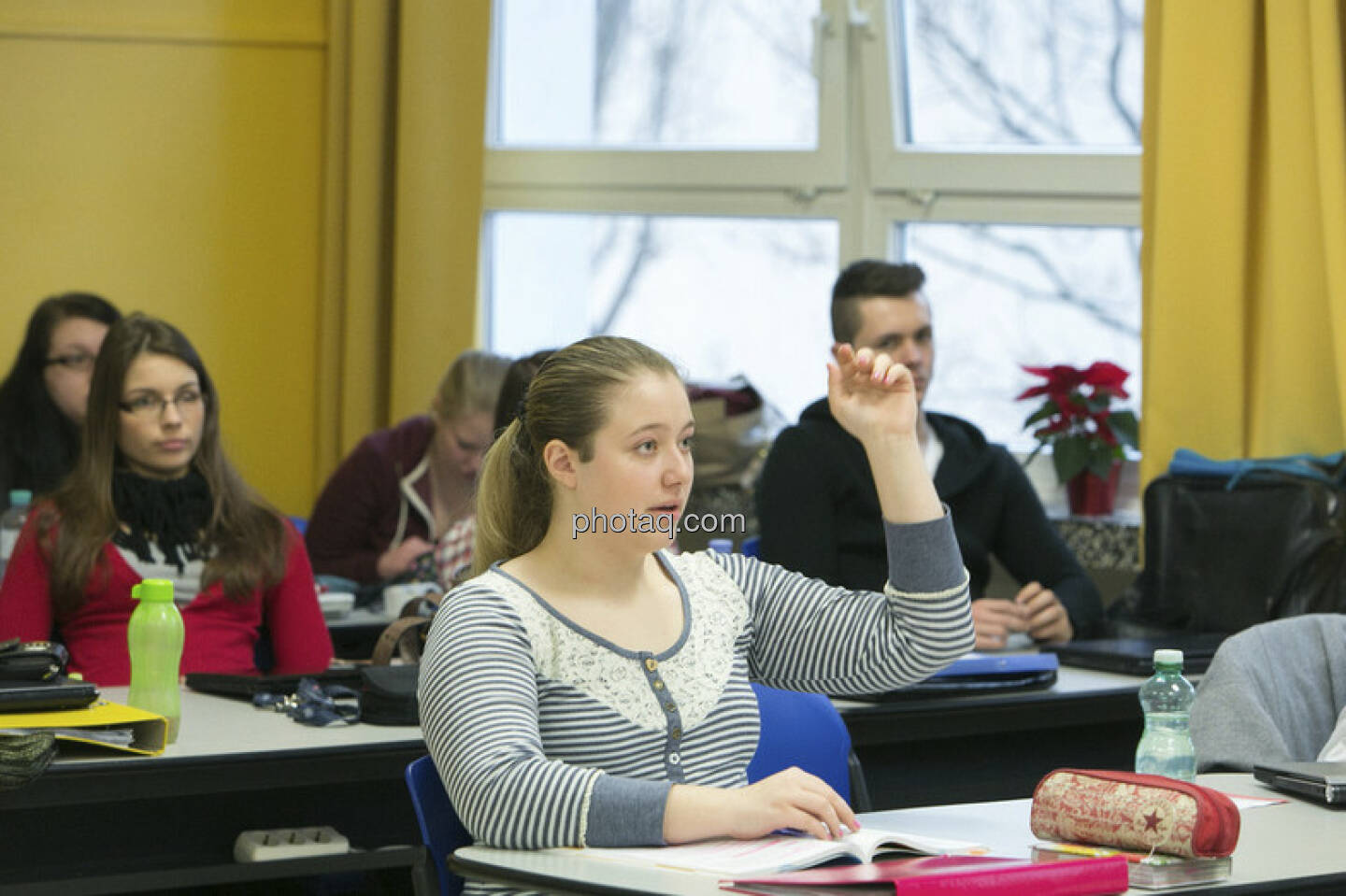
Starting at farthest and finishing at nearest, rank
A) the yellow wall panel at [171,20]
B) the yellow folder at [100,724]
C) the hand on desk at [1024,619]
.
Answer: the yellow wall panel at [171,20], the hand on desk at [1024,619], the yellow folder at [100,724]

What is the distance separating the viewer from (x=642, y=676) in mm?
1847

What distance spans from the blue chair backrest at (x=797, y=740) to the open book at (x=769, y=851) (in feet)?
1.35

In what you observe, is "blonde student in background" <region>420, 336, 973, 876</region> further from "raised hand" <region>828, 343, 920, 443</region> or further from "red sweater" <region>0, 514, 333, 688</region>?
"red sweater" <region>0, 514, 333, 688</region>

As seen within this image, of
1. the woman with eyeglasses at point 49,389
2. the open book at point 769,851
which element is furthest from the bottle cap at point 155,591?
the woman with eyeglasses at point 49,389

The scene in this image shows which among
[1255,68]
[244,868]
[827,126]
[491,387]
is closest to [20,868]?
[244,868]

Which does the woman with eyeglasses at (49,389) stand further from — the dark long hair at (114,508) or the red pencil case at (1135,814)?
the red pencil case at (1135,814)

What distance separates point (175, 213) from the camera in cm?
512

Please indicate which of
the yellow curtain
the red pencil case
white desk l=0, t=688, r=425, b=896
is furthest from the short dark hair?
the red pencil case

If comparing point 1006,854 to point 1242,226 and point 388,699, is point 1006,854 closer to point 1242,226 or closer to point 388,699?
point 388,699

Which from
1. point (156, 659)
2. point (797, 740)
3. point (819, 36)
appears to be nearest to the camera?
point (797, 740)

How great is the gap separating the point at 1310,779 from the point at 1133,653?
100cm

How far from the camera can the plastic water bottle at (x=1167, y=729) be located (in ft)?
6.89

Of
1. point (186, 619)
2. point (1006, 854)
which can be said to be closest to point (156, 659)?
point (186, 619)

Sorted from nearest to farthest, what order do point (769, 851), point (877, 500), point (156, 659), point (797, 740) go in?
point (769, 851), point (797, 740), point (156, 659), point (877, 500)
